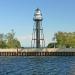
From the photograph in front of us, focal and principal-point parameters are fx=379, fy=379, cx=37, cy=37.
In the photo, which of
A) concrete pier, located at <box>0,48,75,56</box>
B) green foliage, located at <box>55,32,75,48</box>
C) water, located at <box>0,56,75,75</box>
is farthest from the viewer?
green foliage, located at <box>55,32,75,48</box>

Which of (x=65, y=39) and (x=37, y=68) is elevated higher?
(x=65, y=39)

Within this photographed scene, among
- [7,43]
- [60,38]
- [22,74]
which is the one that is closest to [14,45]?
[7,43]

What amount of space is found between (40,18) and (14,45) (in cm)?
2845

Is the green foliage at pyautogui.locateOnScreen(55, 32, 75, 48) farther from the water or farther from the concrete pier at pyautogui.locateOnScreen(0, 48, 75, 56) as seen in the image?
the water

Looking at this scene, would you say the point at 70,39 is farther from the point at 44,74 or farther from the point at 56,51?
the point at 44,74

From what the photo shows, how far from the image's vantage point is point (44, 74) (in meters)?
54.5

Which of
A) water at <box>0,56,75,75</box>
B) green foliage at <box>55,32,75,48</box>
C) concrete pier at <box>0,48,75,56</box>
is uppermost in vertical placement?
green foliage at <box>55,32,75,48</box>

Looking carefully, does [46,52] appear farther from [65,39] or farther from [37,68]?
[37,68]

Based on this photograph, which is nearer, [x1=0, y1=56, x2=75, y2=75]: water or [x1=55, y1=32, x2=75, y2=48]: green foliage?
[x1=0, y1=56, x2=75, y2=75]: water

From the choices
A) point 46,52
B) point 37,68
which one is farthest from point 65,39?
point 37,68

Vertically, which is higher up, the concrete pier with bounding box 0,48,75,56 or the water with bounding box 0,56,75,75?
the concrete pier with bounding box 0,48,75,56

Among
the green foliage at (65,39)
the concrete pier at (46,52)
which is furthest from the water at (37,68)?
the green foliage at (65,39)

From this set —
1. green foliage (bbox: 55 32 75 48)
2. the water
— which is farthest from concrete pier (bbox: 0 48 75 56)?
the water

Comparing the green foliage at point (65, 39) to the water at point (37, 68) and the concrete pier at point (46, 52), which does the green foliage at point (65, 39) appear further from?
the water at point (37, 68)
